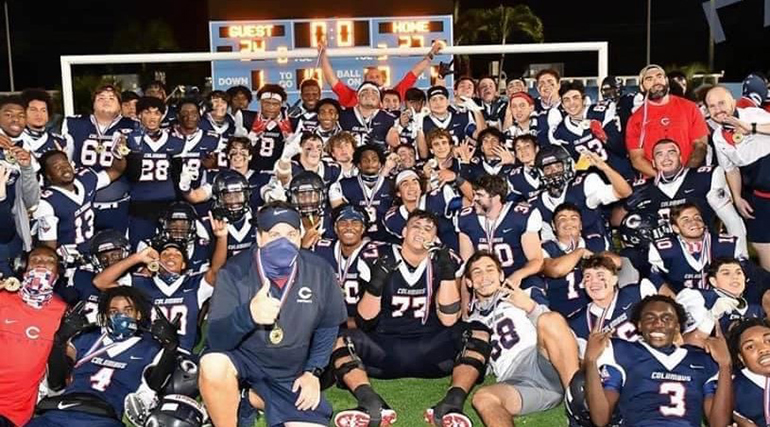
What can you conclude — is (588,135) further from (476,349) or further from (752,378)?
(752,378)

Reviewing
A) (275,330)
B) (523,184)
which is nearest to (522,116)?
(523,184)

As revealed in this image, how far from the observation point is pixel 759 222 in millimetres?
6160

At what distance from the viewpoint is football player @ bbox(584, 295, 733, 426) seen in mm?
4020

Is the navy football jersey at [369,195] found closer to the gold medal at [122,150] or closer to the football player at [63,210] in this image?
the gold medal at [122,150]

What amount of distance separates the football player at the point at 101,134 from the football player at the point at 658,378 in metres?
4.35

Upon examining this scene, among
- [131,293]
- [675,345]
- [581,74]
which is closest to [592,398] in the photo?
[675,345]

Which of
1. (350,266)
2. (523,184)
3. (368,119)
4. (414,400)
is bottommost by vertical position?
(414,400)

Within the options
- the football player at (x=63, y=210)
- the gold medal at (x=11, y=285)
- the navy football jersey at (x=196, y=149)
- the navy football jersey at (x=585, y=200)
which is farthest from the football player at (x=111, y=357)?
the navy football jersey at (x=585, y=200)

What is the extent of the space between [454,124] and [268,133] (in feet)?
6.20

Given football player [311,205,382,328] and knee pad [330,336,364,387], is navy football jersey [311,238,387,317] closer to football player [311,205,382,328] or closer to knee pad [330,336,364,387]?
football player [311,205,382,328]

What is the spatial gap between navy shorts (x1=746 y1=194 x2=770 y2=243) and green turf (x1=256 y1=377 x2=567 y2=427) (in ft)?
7.43

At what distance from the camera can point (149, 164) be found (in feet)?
23.6

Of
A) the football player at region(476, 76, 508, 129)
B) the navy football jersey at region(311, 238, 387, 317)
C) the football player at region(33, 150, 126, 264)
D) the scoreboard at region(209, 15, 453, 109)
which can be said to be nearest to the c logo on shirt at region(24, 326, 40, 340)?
the football player at region(33, 150, 126, 264)

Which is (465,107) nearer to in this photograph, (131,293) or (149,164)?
(149,164)
